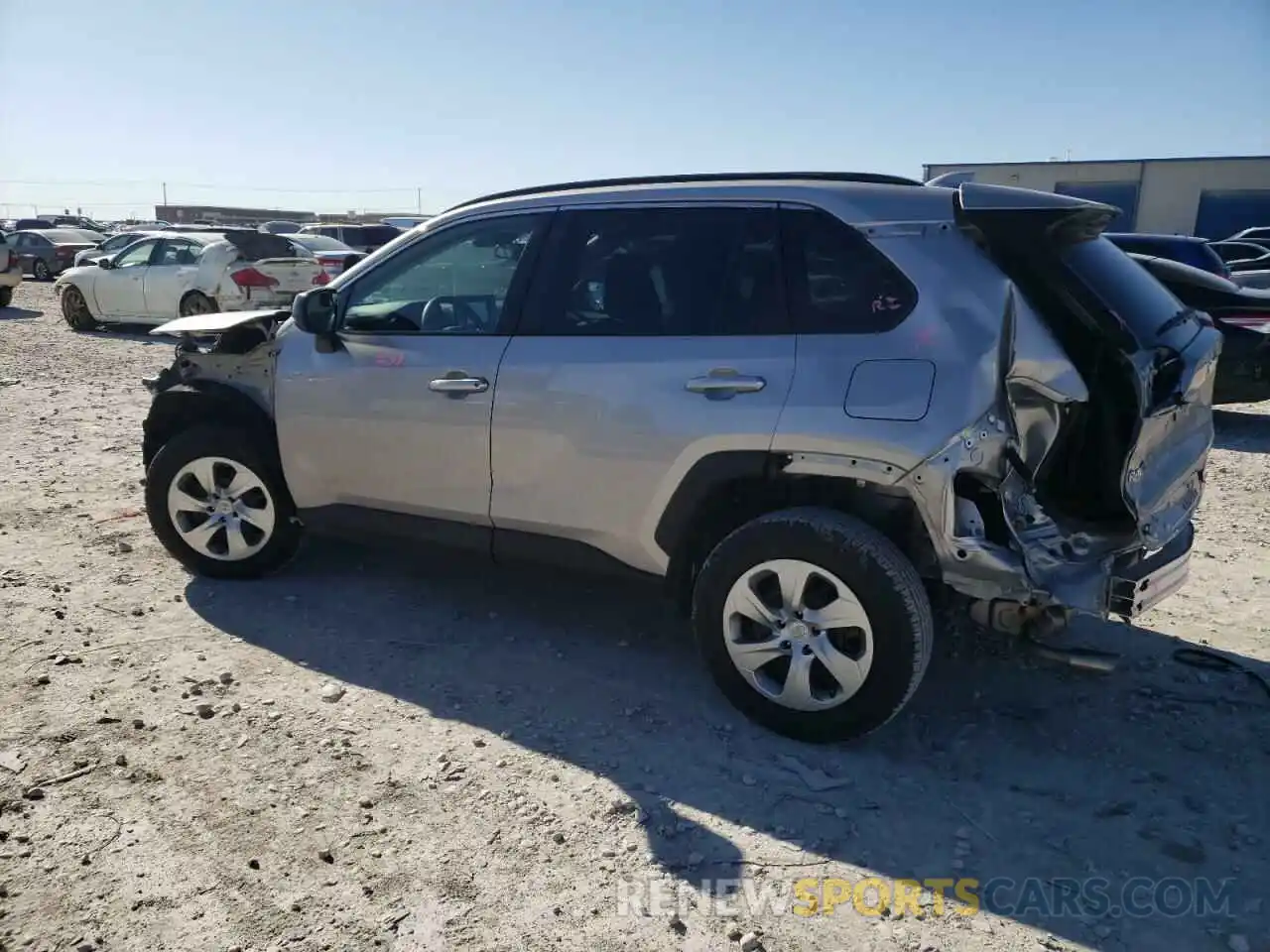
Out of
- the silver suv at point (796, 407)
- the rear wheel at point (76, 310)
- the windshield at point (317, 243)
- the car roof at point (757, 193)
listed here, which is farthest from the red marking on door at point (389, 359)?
the rear wheel at point (76, 310)

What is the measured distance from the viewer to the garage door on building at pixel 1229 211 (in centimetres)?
3203

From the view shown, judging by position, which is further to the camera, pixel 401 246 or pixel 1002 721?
pixel 401 246

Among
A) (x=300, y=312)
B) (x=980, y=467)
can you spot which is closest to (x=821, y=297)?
(x=980, y=467)

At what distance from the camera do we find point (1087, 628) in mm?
4508

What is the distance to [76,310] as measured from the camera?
15.7m

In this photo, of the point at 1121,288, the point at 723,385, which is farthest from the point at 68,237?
the point at 1121,288

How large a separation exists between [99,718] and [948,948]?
9.93 feet

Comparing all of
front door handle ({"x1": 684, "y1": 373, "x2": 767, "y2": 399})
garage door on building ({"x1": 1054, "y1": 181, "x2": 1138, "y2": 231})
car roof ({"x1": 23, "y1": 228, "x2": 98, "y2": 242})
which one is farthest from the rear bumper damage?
garage door on building ({"x1": 1054, "y1": 181, "x2": 1138, "y2": 231})

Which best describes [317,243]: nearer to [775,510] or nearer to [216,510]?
[216,510]

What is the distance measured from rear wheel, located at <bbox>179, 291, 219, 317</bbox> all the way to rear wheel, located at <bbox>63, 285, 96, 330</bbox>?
2416 millimetres

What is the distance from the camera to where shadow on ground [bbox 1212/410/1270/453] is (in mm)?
8227

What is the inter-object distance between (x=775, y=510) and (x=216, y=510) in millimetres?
2910

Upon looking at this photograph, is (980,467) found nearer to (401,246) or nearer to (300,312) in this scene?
(401,246)

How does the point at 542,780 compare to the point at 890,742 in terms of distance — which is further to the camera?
the point at 890,742
